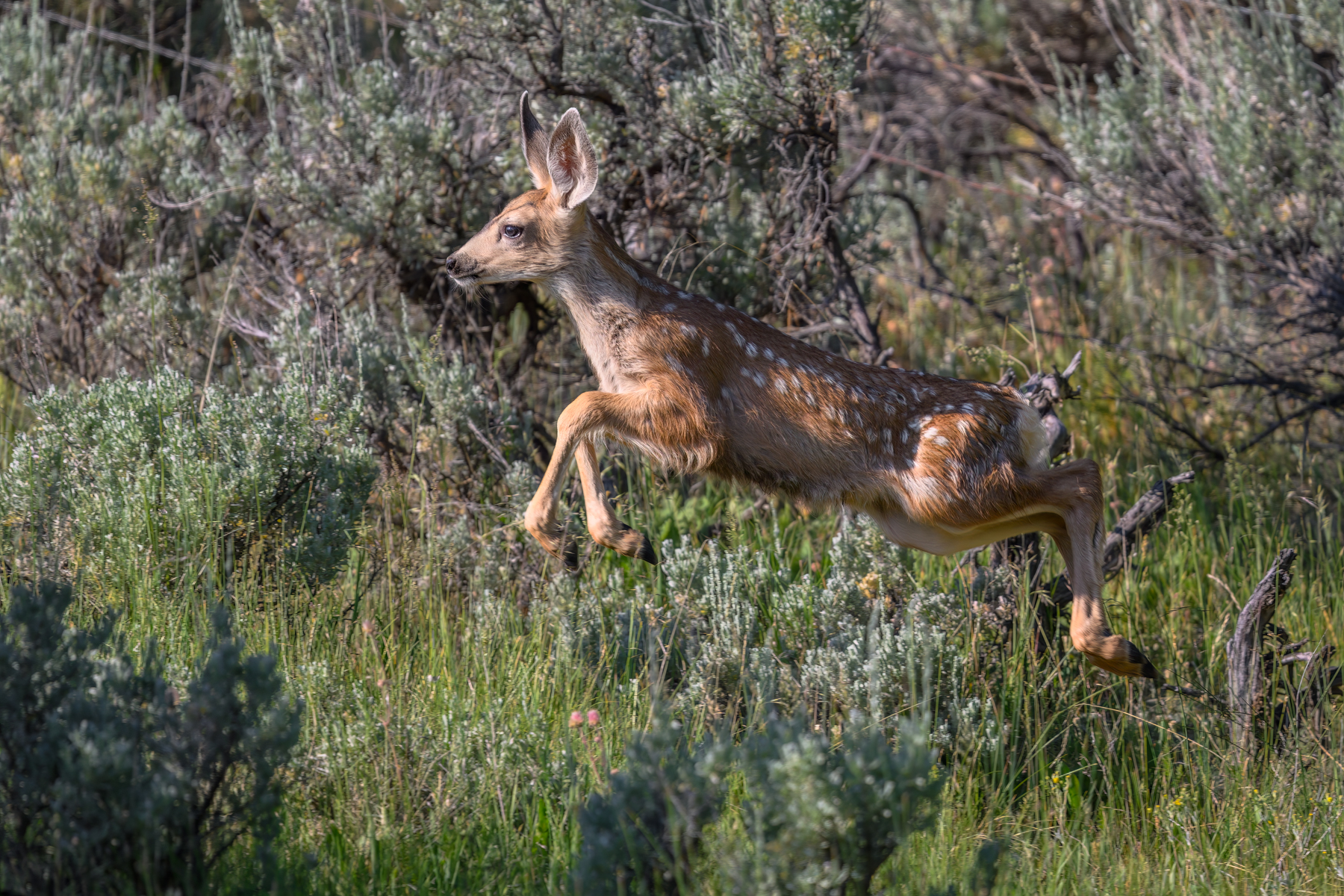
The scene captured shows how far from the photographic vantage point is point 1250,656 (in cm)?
495

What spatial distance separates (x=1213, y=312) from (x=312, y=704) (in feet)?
27.0

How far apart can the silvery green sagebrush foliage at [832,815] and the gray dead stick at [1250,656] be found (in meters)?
2.53

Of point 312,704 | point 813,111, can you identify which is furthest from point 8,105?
point 312,704

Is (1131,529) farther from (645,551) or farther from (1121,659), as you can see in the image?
(645,551)

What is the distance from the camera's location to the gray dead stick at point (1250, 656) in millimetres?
4844

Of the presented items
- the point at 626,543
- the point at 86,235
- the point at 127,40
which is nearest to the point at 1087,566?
the point at 626,543

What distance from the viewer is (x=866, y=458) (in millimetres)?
4672

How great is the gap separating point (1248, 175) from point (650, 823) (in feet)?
20.2

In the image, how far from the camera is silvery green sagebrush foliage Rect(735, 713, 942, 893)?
2.83 m

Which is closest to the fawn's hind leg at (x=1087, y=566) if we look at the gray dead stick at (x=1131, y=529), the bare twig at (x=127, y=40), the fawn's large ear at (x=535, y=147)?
the gray dead stick at (x=1131, y=529)

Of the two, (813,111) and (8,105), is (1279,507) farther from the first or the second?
(8,105)

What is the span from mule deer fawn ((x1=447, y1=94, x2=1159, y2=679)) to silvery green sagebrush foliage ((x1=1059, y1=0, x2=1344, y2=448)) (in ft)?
8.38

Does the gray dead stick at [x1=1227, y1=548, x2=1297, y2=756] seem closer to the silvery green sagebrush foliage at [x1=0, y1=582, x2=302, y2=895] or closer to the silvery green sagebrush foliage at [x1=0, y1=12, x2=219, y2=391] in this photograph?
the silvery green sagebrush foliage at [x1=0, y1=582, x2=302, y2=895]

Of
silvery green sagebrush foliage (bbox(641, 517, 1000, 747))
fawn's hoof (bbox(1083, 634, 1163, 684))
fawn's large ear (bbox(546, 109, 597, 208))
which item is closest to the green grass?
silvery green sagebrush foliage (bbox(641, 517, 1000, 747))
